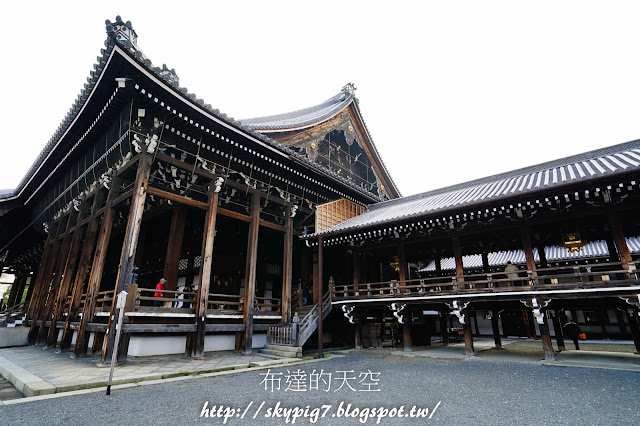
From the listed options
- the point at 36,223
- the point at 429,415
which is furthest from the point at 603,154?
the point at 36,223

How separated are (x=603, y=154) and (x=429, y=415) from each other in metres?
13.5

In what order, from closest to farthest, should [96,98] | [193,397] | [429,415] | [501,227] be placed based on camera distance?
[429,415], [193,397], [96,98], [501,227]

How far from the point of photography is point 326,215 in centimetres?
1550

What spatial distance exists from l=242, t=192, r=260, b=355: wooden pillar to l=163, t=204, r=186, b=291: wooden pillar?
8.50ft

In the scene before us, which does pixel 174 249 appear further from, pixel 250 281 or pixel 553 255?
pixel 553 255

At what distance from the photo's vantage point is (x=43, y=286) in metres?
15.0

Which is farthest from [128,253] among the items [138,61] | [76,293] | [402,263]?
[402,263]

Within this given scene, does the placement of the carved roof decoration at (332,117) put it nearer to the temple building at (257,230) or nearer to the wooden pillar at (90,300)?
the temple building at (257,230)

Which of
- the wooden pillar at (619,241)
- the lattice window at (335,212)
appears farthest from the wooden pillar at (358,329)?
the wooden pillar at (619,241)

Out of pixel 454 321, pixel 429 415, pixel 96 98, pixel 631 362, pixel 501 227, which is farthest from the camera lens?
pixel 454 321

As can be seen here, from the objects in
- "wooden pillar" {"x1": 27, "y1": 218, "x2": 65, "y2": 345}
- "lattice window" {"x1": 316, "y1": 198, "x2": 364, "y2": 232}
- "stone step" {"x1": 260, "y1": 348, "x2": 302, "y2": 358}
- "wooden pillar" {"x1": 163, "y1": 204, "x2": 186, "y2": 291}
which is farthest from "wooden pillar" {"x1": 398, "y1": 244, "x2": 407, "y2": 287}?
"wooden pillar" {"x1": 27, "y1": 218, "x2": 65, "y2": 345}

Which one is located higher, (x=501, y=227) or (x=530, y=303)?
(x=501, y=227)

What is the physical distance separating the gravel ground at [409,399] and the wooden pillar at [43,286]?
12.6m

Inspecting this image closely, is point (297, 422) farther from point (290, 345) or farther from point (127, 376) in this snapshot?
point (290, 345)
